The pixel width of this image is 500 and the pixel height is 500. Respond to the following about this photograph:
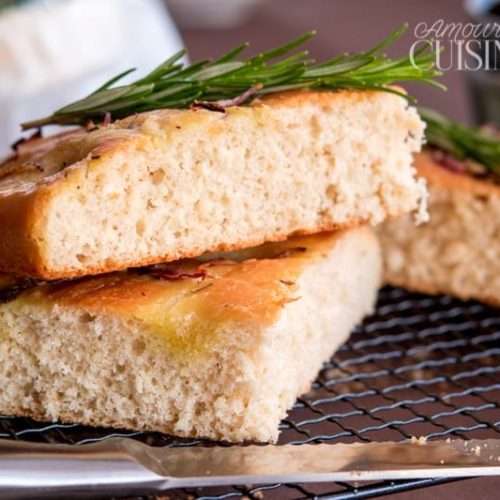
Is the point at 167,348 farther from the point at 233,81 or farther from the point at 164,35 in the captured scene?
the point at 164,35

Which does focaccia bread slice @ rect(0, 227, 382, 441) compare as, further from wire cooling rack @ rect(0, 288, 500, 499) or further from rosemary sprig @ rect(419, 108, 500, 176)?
rosemary sprig @ rect(419, 108, 500, 176)

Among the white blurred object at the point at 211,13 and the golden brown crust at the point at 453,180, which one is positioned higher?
the white blurred object at the point at 211,13

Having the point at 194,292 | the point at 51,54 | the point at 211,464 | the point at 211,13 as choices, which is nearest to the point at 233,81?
the point at 194,292

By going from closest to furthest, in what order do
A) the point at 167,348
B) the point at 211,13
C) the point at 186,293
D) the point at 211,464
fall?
the point at 211,464 → the point at 167,348 → the point at 186,293 → the point at 211,13

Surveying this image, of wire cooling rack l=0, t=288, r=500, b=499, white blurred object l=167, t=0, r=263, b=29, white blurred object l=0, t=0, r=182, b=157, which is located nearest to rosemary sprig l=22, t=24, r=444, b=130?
wire cooling rack l=0, t=288, r=500, b=499

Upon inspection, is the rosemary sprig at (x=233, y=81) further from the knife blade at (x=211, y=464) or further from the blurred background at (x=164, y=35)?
the blurred background at (x=164, y=35)

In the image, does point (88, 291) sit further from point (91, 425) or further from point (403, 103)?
point (403, 103)

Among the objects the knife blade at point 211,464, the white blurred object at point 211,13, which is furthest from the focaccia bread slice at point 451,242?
the white blurred object at point 211,13

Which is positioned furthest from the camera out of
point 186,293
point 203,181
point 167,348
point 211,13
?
point 211,13
